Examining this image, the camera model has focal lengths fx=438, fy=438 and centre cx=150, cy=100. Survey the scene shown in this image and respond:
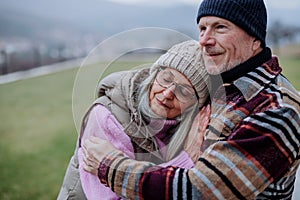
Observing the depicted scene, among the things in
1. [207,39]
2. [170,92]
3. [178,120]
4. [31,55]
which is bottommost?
[31,55]

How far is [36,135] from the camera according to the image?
5137mm

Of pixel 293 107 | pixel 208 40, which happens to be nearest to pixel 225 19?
pixel 208 40

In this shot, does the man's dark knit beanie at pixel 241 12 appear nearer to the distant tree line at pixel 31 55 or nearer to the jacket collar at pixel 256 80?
the jacket collar at pixel 256 80

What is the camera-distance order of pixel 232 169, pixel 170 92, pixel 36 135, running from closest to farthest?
pixel 232 169 < pixel 170 92 < pixel 36 135

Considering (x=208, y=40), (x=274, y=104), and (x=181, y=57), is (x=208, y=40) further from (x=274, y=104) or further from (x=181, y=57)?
(x=274, y=104)

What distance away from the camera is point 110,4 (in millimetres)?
5398

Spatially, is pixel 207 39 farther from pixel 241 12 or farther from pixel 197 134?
pixel 197 134

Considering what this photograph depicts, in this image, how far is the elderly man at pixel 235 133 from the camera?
3.99 ft

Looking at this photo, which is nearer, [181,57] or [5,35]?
[181,57]

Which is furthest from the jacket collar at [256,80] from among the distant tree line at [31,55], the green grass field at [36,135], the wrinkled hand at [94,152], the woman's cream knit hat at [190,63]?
the distant tree line at [31,55]

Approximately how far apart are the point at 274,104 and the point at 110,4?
14.4 feet

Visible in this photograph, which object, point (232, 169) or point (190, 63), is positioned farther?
point (190, 63)

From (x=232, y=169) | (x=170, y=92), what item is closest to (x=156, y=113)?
(x=170, y=92)

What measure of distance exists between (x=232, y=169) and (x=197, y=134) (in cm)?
21
